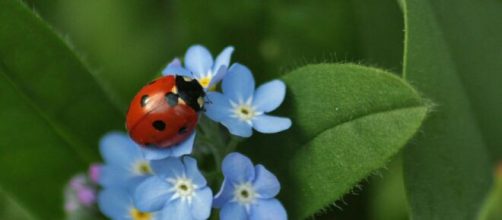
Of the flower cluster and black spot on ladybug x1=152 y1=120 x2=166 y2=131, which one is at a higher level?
black spot on ladybug x1=152 y1=120 x2=166 y2=131

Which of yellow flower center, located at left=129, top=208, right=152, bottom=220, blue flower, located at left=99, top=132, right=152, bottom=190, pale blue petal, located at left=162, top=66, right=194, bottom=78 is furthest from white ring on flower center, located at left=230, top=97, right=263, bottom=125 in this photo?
yellow flower center, located at left=129, top=208, right=152, bottom=220

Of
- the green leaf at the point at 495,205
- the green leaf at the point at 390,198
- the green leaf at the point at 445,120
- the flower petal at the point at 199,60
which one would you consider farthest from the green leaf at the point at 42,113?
the green leaf at the point at 495,205

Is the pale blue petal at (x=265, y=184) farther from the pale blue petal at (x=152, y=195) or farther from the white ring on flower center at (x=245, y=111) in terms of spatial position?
the pale blue petal at (x=152, y=195)

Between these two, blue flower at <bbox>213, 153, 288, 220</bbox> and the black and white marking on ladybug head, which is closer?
blue flower at <bbox>213, 153, 288, 220</bbox>

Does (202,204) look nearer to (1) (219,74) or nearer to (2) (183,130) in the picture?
(2) (183,130)

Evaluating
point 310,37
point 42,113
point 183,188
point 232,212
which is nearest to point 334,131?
point 232,212

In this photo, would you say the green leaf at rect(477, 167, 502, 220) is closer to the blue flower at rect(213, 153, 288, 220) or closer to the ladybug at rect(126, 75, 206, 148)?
the blue flower at rect(213, 153, 288, 220)
